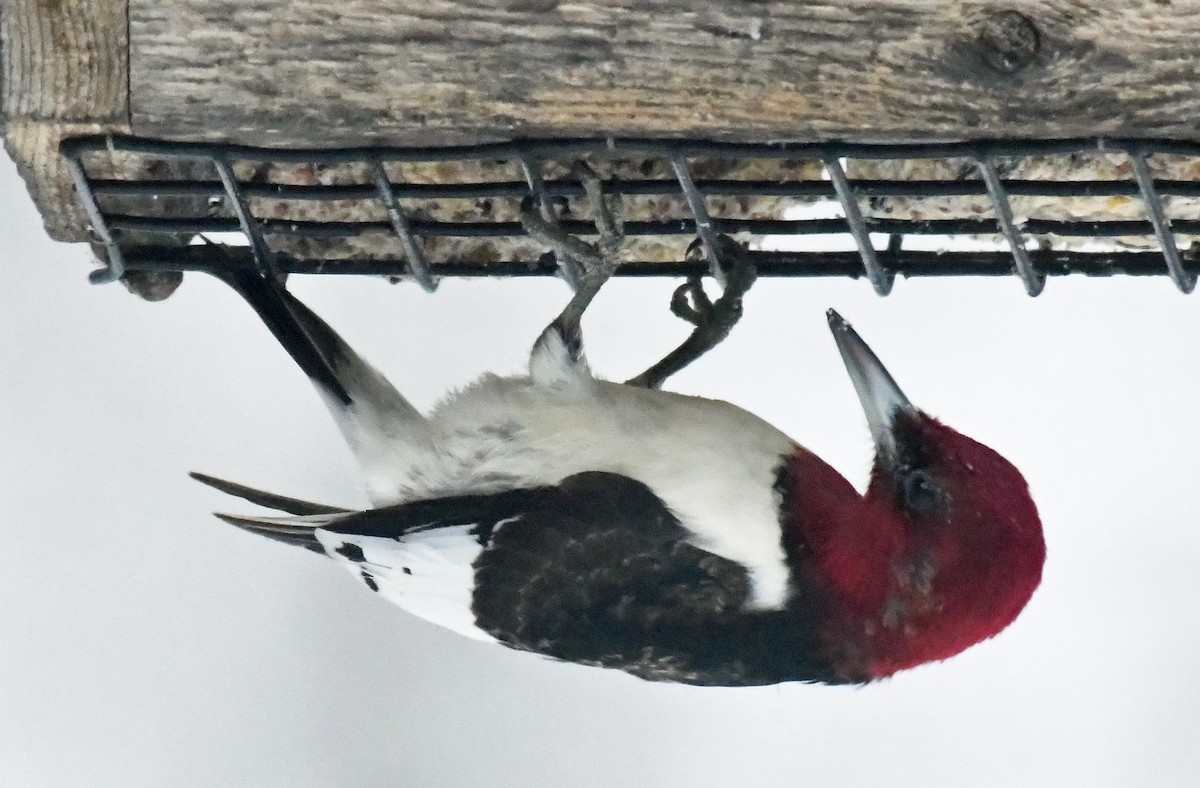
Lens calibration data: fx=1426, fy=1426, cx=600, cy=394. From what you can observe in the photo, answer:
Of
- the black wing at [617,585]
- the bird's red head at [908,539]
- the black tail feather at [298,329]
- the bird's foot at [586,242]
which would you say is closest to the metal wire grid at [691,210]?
the bird's foot at [586,242]

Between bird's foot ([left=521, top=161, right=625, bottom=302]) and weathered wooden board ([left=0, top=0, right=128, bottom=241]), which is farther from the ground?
weathered wooden board ([left=0, top=0, right=128, bottom=241])

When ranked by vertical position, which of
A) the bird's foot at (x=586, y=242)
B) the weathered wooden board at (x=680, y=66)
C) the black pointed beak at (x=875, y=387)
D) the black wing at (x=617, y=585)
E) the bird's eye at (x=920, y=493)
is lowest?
the black wing at (x=617, y=585)

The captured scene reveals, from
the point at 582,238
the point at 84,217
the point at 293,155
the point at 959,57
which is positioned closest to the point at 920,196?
the point at 959,57

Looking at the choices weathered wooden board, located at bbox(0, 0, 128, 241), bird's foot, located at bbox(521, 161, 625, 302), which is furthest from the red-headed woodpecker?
weathered wooden board, located at bbox(0, 0, 128, 241)

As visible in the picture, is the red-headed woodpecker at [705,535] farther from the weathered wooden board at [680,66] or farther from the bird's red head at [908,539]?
the weathered wooden board at [680,66]

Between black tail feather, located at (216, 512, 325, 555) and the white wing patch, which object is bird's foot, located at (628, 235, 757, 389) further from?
black tail feather, located at (216, 512, 325, 555)
